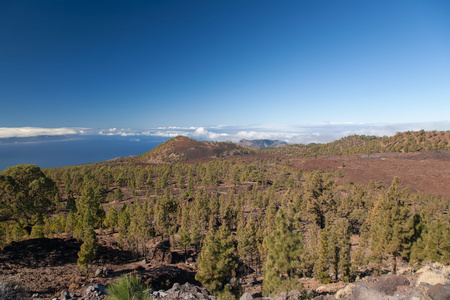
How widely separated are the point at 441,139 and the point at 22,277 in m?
212

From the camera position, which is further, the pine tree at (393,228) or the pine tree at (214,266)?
the pine tree at (393,228)

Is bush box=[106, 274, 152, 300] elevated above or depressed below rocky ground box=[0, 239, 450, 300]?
above

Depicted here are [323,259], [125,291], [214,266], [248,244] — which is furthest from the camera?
[248,244]

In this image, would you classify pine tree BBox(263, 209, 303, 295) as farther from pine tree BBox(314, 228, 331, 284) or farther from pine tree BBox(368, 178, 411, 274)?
pine tree BBox(368, 178, 411, 274)

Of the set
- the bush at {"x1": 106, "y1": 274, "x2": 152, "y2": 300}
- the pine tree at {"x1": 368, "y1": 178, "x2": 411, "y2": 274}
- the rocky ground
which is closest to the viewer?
the bush at {"x1": 106, "y1": 274, "x2": 152, "y2": 300}

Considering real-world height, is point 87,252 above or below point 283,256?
below

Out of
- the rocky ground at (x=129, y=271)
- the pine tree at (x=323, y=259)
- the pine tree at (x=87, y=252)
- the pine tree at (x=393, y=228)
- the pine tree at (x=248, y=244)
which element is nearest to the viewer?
the rocky ground at (x=129, y=271)

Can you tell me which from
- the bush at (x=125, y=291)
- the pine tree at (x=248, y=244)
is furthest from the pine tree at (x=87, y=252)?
the bush at (x=125, y=291)

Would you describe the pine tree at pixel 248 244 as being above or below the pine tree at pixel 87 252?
below

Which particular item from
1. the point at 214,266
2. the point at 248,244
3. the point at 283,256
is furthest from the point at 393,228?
the point at 214,266

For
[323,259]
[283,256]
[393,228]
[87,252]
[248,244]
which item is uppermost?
[283,256]

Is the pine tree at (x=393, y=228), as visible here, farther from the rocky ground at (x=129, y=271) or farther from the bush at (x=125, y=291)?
the bush at (x=125, y=291)

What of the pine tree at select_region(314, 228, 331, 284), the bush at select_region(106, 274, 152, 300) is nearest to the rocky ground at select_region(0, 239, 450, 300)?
the pine tree at select_region(314, 228, 331, 284)

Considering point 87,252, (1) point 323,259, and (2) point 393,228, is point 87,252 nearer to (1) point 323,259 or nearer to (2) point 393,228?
(1) point 323,259
